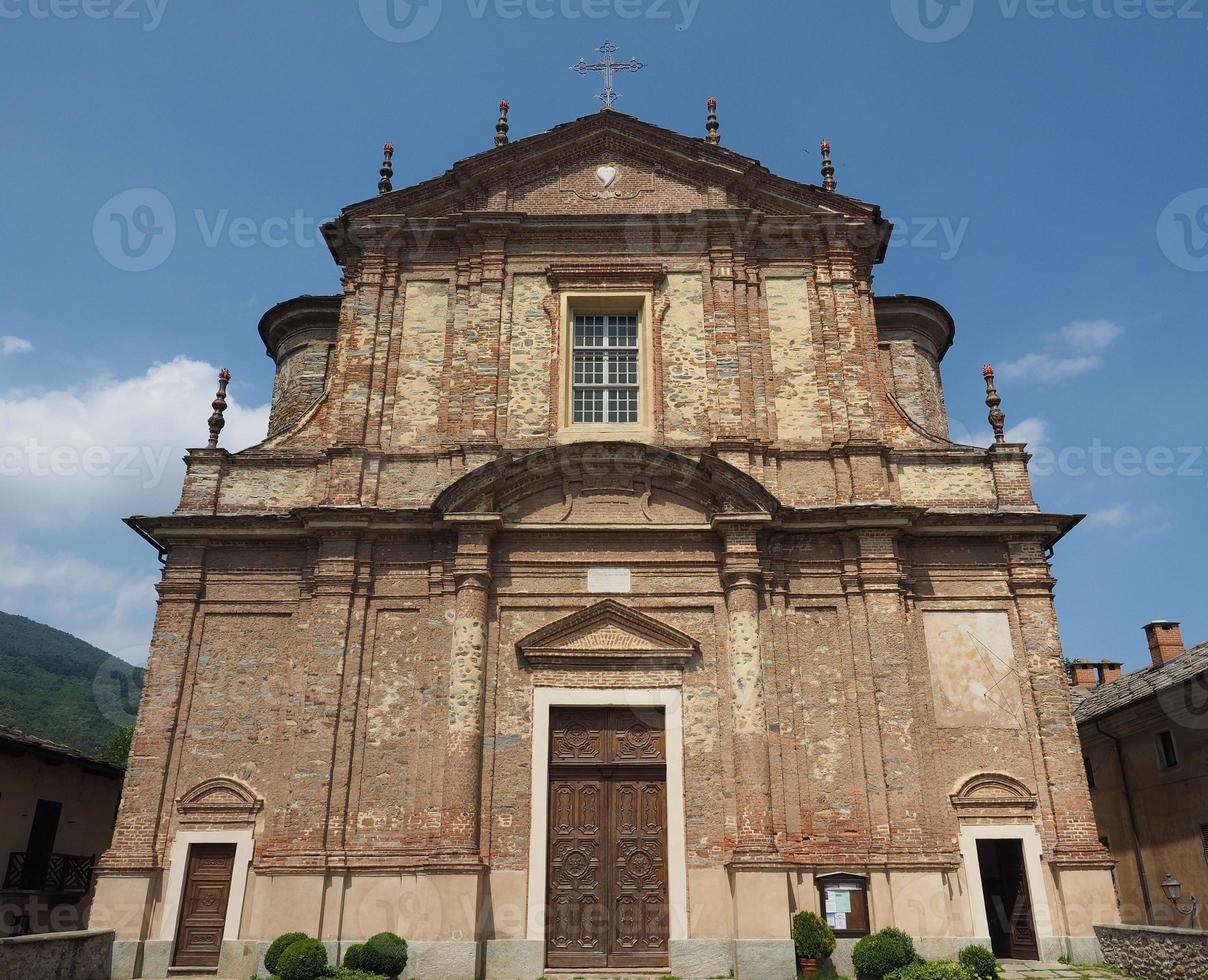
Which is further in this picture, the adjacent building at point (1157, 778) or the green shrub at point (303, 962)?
the adjacent building at point (1157, 778)

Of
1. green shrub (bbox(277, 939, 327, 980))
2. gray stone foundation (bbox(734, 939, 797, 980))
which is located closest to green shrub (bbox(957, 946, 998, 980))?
gray stone foundation (bbox(734, 939, 797, 980))

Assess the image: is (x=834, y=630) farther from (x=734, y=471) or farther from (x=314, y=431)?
(x=314, y=431)

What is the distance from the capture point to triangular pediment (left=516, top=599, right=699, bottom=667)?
14.4m

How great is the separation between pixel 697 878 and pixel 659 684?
8.93 feet

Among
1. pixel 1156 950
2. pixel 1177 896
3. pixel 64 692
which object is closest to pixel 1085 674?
pixel 1177 896

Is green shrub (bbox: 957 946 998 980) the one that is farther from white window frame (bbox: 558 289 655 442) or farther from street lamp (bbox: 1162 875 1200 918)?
white window frame (bbox: 558 289 655 442)

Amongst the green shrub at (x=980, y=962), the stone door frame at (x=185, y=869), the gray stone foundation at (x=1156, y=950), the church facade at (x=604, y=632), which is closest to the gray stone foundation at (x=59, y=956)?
the church facade at (x=604, y=632)

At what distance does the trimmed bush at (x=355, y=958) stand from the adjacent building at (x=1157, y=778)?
13.1 meters

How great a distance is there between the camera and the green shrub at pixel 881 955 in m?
11.8

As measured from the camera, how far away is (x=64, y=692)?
51.9 m

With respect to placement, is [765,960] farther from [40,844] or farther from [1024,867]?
[40,844]

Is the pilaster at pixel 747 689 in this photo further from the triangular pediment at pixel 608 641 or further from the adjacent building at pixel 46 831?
the adjacent building at pixel 46 831

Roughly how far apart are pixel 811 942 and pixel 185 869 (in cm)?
860

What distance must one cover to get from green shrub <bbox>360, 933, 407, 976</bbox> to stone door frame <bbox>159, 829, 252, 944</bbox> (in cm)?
239
